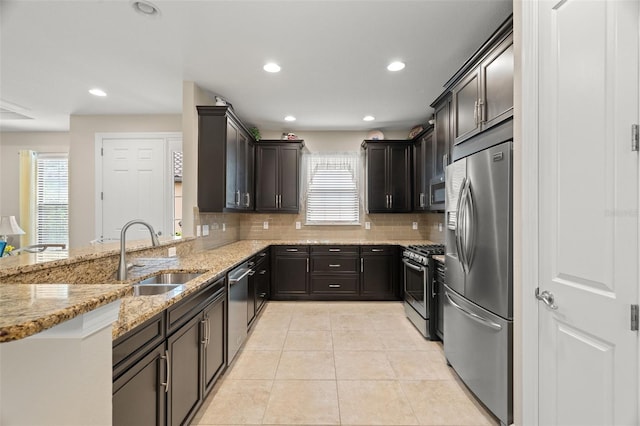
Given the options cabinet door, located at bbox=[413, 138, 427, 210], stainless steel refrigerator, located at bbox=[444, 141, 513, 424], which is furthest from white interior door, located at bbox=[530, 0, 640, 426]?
cabinet door, located at bbox=[413, 138, 427, 210]

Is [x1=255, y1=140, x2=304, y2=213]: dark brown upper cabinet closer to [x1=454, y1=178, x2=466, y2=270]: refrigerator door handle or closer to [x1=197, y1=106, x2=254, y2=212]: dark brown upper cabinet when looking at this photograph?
[x1=197, y1=106, x2=254, y2=212]: dark brown upper cabinet

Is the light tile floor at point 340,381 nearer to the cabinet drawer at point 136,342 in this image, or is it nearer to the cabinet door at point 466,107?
the cabinet drawer at point 136,342

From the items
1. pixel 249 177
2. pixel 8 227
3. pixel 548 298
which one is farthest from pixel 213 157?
pixel 8 227

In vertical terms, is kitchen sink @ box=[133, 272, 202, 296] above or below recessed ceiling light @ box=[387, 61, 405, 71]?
below

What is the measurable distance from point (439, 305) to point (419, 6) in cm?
263

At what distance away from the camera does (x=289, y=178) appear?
469cm

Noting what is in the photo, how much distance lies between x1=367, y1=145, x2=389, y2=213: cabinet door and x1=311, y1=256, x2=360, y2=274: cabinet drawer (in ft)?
2.91

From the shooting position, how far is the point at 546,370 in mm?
1426

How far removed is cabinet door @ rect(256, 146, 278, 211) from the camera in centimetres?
468

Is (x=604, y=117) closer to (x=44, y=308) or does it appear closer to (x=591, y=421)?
(x=591, y=421)

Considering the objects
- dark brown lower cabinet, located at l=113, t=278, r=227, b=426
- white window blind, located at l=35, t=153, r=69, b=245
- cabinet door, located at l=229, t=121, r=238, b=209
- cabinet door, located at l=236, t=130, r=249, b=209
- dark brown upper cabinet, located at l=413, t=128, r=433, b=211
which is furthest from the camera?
white window blind, located at l=35, t=153, r=69, b=245

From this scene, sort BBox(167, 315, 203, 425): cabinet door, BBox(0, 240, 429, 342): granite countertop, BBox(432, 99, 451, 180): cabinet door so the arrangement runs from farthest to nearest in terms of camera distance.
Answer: BBox(432, 99, 451, 180): cabinet door
BBox(167, 315, 203, 425): cabinet door
BBox(0, 240, 429, 342): granite countertop

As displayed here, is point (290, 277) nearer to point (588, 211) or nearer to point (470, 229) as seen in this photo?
point (470, 229)

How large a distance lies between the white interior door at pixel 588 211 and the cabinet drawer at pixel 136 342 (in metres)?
1.85
